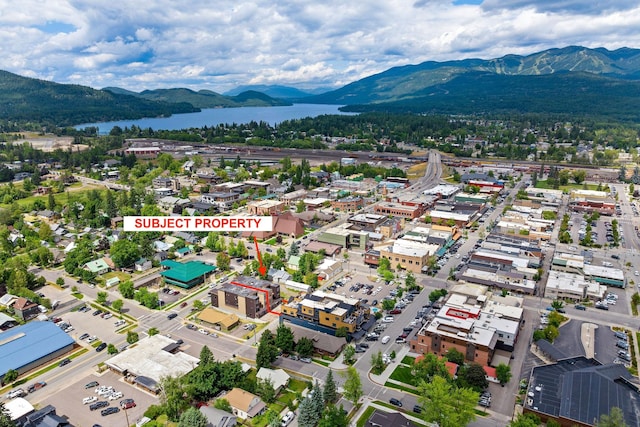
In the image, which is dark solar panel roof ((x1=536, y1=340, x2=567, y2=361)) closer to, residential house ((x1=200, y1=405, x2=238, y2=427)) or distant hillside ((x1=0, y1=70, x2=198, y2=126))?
residential house ((x1=200, y1=405, x2=238, y2=427))

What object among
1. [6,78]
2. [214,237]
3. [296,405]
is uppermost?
[6,78]

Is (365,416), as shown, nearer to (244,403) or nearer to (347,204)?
(244,403)

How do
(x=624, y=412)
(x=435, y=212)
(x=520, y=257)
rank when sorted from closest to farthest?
(x=624, y=412), (x=520, y=257), (x=435, y=212)

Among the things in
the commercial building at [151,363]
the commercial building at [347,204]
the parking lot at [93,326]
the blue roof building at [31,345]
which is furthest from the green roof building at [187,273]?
the commercial building at [347,204]

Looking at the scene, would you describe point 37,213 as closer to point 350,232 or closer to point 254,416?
point 350,232

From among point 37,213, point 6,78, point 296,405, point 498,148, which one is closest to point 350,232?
point 296,405

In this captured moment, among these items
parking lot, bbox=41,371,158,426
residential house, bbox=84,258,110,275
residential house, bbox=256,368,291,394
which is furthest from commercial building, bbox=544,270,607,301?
residential house, bbox=84,258,110,275

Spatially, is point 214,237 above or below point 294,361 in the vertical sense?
above
